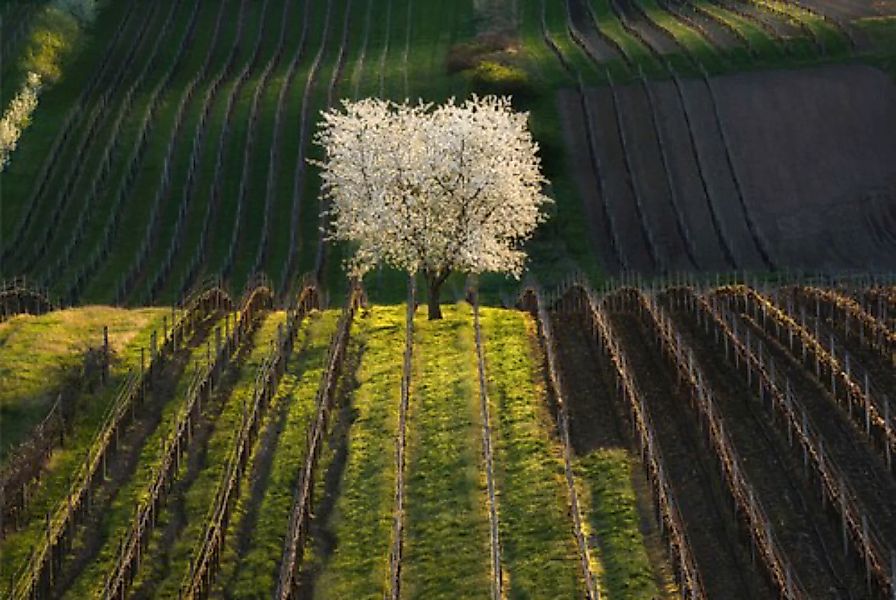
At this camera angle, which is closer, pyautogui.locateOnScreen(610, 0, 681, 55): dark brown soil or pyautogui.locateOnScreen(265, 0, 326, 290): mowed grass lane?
pyautogui.locateOnScreen(265, 0, 326, 290): mowed grass lane

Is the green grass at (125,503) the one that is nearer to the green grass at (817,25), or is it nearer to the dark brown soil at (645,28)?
the dark brown soil at (645,28)

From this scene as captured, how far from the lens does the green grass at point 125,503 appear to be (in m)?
28.9

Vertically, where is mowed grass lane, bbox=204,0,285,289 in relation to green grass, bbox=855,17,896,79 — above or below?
below

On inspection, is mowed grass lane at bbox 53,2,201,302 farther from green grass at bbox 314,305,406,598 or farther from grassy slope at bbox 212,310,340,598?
grassy slope at bbox 212,310,340,598

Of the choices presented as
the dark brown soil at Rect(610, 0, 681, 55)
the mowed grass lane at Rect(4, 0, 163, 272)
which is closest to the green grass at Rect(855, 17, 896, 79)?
the dark brown soil at Rect(610, 0, 681, 55)

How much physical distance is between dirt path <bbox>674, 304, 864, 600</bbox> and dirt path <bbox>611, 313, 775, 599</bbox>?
970mm

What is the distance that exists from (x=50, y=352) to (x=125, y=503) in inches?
423

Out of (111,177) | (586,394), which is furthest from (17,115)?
(586,394)

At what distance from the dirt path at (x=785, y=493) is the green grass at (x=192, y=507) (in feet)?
46.4

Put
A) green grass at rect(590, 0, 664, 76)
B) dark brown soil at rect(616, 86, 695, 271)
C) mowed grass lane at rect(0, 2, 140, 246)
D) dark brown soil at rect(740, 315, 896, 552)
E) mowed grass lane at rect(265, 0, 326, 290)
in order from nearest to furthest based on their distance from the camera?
1. dark brown soil at rect(740, 315, 896, 552)
2. dark brown soil at rect(616, 86, 695, 271)
3. mowed grass lane at rect(265, 0, 326, 290)
4. mowed grass lane at rect(0, 2, 140, 246)
5. green grass at rect(590, 0, 664, 76)

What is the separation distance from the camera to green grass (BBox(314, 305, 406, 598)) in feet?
92.4

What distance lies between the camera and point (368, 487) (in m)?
32.4

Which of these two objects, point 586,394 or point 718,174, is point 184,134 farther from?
point 586,394

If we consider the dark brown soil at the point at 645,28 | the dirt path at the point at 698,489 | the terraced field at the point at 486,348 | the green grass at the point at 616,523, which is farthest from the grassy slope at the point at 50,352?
the dark brown soil at the point at 645,28
